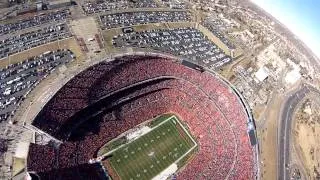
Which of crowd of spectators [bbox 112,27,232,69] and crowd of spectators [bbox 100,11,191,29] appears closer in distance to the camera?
crowd of spectators [bbox 112,27,232,69]

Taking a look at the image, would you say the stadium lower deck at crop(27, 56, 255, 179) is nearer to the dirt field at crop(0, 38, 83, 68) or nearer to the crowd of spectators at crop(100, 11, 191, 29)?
the dirt field at crop(0, 38, 83, 68)

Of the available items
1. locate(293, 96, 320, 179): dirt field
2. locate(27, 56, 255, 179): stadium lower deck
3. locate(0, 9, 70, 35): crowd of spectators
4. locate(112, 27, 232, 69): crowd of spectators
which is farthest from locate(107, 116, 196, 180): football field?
locate(0, 9, 70, 35): crowd of spectators

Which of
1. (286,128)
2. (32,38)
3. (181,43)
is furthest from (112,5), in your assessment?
(286,128)

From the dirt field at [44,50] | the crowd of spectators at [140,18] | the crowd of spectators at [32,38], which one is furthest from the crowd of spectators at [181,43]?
the crowd of spectators at [32,38]

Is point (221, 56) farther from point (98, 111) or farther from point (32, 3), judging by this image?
point (32, 3)

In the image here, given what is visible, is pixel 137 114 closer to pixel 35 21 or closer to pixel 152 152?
pixel 152 152

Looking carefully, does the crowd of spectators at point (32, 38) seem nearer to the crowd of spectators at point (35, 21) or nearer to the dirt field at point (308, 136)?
the crowd of spectators at point (35, 21)

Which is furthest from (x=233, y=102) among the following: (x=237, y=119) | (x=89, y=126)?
(x=89, y=126)
